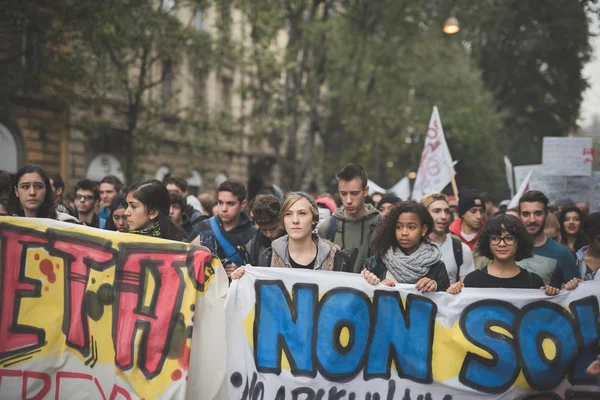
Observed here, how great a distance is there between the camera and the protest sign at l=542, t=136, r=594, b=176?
9.90 metres

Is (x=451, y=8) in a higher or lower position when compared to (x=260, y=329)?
higher

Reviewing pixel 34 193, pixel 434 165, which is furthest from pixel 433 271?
pixel 434 165

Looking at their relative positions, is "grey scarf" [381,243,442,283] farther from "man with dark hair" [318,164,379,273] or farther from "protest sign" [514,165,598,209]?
"protest sign" [514,165,598,209]

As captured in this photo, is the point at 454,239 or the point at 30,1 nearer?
the point at 454,239

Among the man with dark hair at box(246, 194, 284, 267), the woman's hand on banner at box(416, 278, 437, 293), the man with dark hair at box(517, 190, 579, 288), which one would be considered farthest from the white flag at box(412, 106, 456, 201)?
the woman's hand on banner at box(416, 278, 437, 293)

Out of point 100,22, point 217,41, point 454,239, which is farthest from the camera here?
point 217,41

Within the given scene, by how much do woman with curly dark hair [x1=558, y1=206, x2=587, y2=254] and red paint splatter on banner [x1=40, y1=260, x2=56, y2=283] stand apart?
5105 mm

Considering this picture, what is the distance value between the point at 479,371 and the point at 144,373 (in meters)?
2.01

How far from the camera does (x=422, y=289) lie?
420 cm

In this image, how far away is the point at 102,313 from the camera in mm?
4246

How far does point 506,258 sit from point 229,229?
6.88 ft

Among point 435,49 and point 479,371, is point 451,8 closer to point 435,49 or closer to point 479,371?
point 435,49

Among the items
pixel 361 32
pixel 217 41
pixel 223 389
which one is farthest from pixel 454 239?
pixel 361 32

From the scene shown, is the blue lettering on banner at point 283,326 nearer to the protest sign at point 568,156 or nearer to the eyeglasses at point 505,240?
the eyeglasses at point 505,240
